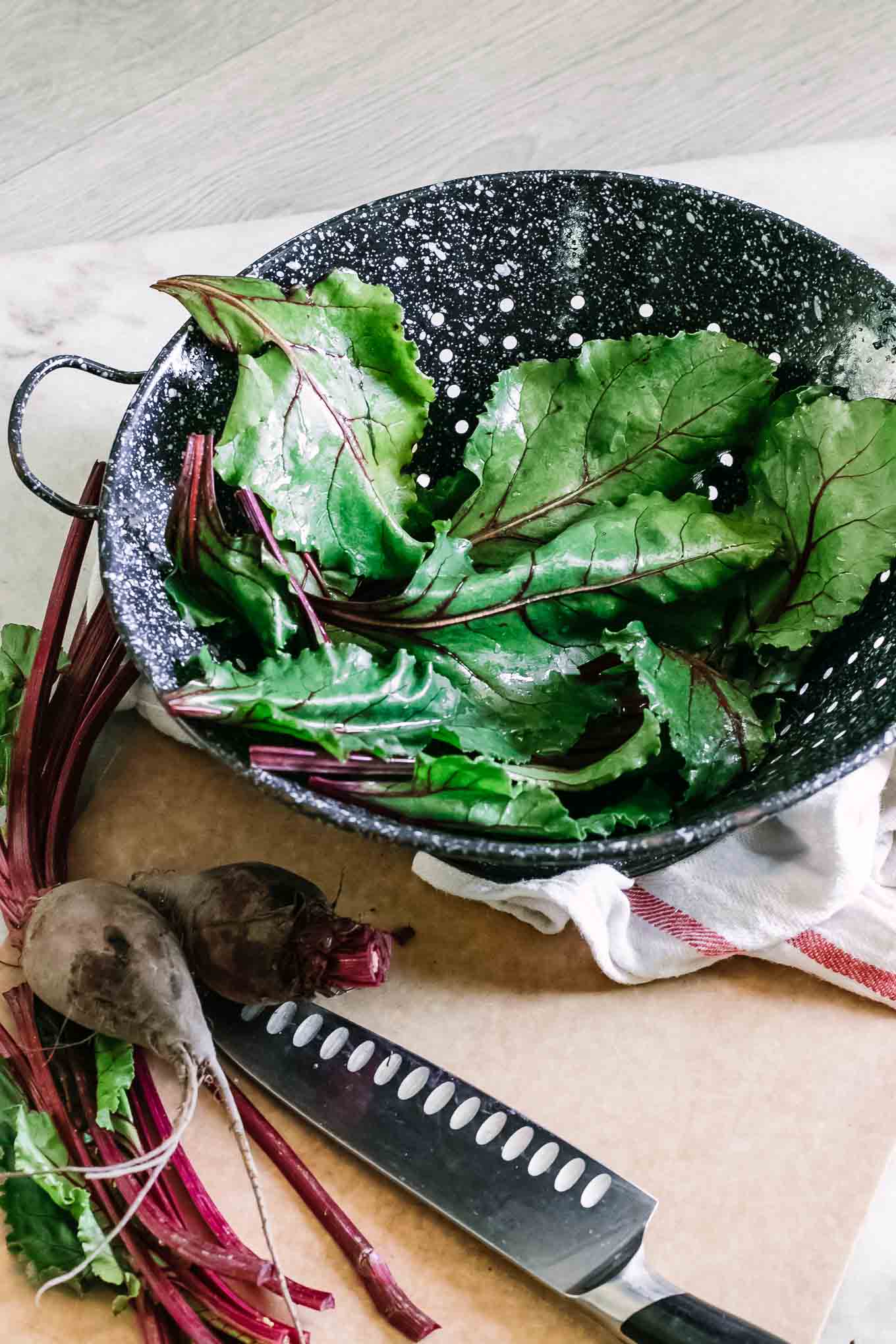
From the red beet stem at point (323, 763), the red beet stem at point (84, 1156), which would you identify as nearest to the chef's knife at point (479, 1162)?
the red beet stem at point (84, 1156)

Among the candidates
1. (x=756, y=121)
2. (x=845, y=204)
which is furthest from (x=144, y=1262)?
(x=756, y=121)

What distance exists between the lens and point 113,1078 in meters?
0.98

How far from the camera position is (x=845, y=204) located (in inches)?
54.9

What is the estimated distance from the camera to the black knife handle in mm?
858

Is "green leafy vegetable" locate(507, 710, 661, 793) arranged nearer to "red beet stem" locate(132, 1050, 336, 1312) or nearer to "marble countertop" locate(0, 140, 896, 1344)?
"red beet stem" locate(132, 1050, 336, 1312)

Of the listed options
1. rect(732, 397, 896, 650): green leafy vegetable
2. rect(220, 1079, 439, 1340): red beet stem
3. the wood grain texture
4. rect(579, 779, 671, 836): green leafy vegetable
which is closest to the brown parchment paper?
rect(220, 1079, 439, 1340): red beet stem

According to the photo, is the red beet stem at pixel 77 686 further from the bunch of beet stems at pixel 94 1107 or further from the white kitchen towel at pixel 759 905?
the white kitchen towel at pixel 759 905

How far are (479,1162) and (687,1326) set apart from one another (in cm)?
17

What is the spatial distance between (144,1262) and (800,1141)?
475 mm

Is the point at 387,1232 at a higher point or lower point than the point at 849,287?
lower

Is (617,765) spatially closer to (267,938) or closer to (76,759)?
(267,938)

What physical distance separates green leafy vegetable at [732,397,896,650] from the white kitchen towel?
13cm

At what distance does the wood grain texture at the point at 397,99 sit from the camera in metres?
1.61

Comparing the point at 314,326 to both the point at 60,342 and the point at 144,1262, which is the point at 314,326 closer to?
the point at 60,342
